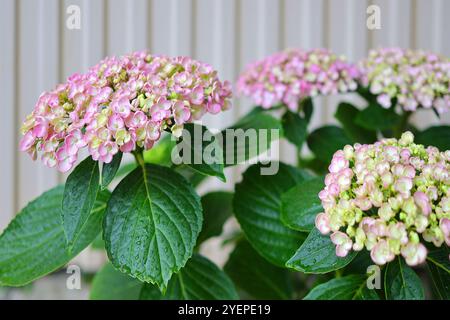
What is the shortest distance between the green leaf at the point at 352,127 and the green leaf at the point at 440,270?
1.38 feet

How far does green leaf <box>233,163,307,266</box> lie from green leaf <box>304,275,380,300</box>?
0.12m

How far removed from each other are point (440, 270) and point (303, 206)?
15 cm

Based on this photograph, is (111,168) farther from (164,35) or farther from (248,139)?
(164,35)

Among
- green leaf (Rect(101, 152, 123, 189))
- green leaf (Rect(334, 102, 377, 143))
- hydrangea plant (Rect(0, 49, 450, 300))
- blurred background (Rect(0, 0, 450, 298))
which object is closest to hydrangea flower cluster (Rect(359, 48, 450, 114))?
hydrangea plant (Rect(0, 49, 450, 300))

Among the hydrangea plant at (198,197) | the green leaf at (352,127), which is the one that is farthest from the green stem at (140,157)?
the green leaf at (352,127)

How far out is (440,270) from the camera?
1.70ft

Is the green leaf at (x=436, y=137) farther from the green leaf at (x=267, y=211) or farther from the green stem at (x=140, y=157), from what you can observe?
the green stem at (x=140, y=157)

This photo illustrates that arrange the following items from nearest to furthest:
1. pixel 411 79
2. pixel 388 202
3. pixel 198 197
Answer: pixel 388 202, pixel 198 197, pixel 411 79

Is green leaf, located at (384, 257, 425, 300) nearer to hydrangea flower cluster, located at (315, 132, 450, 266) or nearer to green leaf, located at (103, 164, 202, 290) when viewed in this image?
hydrangea flower cluster, located at (315, 132, 450, 266)

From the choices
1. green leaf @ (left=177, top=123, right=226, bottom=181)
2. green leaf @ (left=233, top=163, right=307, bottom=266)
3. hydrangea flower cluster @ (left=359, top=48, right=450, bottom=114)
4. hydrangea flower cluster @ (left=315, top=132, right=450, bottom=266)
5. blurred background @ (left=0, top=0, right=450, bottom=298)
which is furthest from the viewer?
blurred background @ (left=0, top=0, right=450, bottom=298)

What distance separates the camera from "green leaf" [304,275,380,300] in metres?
0.53

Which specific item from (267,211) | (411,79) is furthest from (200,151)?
(411,79)

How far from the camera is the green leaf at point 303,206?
1.90ft
